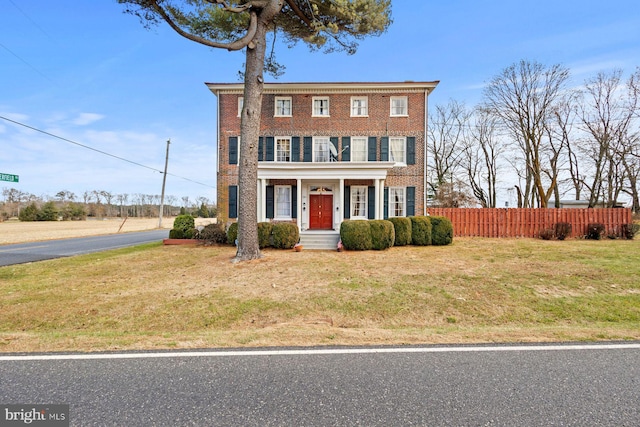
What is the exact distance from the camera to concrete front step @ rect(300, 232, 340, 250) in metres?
13.5

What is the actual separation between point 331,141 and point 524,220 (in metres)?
11.3

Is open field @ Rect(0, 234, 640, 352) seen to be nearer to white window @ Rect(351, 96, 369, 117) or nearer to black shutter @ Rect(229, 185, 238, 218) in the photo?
black shutter @ Rect(229, 185, 238, 218)

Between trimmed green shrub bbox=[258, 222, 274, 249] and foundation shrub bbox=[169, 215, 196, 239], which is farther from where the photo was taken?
foundation shrub bbox=[169, 215, 196, 239]

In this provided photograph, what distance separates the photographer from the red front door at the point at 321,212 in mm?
16698

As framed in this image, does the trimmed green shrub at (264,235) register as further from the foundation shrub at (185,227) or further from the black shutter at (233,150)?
the black shutter at (233,150)

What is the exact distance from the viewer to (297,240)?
41.8 ft

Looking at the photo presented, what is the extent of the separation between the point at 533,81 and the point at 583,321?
27267mm

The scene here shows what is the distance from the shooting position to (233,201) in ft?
55.1

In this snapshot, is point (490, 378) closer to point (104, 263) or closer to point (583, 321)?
point (583, 321)

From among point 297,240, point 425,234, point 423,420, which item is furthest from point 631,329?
point 297,240

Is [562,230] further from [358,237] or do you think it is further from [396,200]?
[358,237]

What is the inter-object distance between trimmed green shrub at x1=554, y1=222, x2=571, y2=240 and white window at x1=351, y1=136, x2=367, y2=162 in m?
10.3

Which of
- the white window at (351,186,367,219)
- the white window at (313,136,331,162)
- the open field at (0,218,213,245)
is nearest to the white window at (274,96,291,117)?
the white window at (313,136,331,162)

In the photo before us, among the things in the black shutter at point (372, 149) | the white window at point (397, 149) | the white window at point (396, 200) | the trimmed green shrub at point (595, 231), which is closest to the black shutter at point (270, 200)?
the black shutter at point (372, 149)
